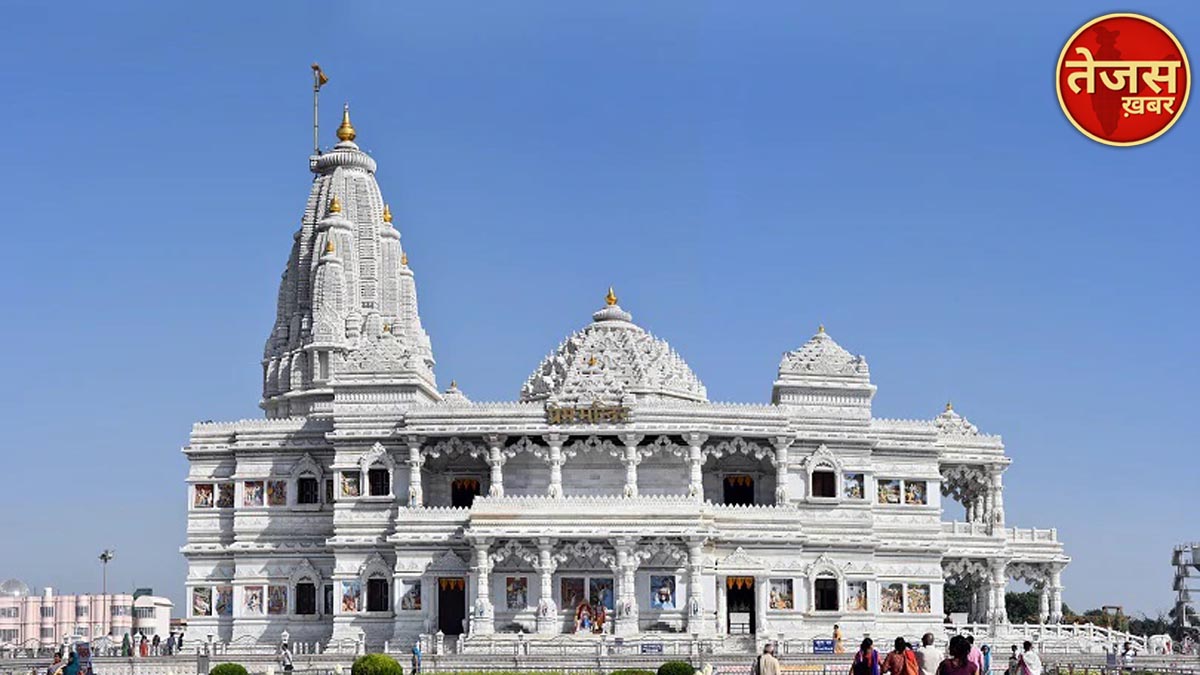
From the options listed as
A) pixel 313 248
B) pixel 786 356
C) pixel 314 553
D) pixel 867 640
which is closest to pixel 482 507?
pixel 314 553

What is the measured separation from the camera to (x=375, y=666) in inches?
1843

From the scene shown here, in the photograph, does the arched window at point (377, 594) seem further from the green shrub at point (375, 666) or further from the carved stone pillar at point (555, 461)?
the green shrub at point (375, 666)

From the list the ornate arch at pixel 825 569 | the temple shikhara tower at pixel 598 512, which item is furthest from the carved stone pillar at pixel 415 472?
the ornate arch at pixel 825 569

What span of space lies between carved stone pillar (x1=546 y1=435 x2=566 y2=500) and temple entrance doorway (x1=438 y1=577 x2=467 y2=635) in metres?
5.32

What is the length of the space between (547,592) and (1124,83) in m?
34.8

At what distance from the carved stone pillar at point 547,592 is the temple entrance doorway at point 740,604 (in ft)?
22.9

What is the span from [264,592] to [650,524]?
1794 centimetres

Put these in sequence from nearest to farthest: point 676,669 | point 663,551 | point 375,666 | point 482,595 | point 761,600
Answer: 1. point 676,669
2. point 375,666
3. point 482,595
4. point 663,551
5. point 761,600

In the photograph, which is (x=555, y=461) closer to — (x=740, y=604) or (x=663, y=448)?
(x=663, y=448)

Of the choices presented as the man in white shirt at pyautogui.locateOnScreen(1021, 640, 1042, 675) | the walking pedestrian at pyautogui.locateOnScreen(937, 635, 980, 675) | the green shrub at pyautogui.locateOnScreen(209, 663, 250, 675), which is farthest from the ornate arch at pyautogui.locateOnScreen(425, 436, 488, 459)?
the walking pedestrian at pyautogui.locateOnScreen(937, 635, 980, 675)

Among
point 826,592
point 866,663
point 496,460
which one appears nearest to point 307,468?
point 496,460

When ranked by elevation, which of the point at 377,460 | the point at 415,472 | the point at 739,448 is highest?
the point at 739,448

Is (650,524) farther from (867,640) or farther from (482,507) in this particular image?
(867,640)

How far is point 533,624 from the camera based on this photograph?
228ft
